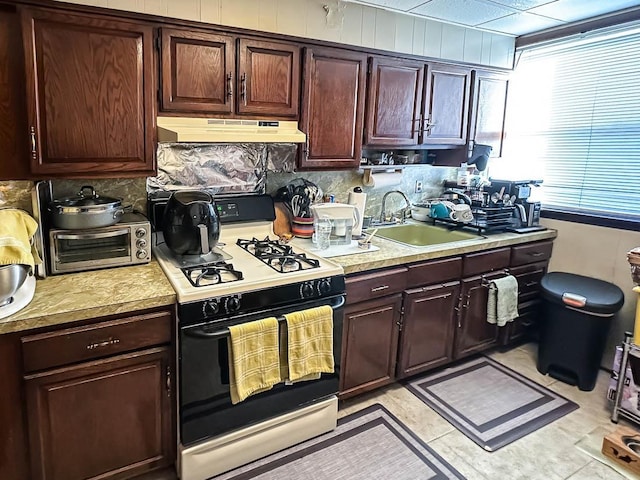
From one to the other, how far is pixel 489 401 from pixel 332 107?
2014mm

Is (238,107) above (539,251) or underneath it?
above

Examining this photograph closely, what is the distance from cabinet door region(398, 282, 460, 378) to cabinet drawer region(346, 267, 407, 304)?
0.11m

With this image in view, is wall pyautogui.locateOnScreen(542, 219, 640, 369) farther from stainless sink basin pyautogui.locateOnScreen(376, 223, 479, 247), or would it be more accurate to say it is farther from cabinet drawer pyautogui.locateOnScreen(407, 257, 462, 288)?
cabinet drawer pyautogui.locateOnScreen(407, 257, 462, 288)

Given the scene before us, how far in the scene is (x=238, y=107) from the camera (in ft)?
7.37

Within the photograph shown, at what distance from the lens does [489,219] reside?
10.0ft

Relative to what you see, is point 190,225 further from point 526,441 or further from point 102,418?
point 526,441

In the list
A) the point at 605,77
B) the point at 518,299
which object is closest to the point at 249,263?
the point at 518,299

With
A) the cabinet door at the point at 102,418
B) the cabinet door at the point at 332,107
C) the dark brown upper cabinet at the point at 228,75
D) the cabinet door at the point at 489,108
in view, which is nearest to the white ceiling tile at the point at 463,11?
the cabinet door at the point at 489,108

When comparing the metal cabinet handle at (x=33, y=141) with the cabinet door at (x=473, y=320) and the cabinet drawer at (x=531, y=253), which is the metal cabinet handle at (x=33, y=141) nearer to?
the cabinet door at (x=473, y=320)

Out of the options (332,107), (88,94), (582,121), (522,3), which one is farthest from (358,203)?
(582,121)

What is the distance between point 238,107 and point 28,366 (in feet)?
4.83

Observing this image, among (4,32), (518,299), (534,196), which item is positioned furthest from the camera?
(534,196)

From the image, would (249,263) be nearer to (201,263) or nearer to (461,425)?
(201,263)

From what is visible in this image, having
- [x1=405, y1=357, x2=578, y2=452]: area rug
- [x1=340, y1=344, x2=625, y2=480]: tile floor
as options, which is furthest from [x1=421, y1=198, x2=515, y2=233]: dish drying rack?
[x1=340, y1=344, x2=625, y2=480]: tile floor
